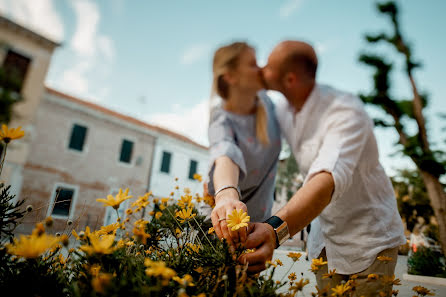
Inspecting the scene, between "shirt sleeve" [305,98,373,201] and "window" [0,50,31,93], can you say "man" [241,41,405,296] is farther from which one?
"window" [0,50,31,93]

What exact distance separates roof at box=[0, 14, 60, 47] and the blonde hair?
16085 millimetres

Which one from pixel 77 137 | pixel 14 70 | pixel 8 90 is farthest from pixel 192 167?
pixel 14 70

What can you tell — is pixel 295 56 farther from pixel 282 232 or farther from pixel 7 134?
pixel 7 134

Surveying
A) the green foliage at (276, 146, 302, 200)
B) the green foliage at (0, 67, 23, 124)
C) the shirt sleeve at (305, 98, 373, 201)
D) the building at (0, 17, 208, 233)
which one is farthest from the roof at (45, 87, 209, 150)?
the shirt sleeve at (305, 98, 373, 201)

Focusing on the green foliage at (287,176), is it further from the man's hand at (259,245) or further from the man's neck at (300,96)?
the man's hand at (259,245)

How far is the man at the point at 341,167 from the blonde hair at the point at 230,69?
226 mm

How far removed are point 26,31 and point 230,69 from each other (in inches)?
650

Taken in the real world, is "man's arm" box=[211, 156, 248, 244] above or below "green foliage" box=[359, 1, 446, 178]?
below

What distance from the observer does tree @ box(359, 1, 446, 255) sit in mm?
7238

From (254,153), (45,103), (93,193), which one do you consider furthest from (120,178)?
(254,153)

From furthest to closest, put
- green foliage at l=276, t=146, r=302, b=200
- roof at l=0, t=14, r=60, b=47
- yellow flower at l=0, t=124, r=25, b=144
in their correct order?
1. green foliage at l=276, t=146, r=302, b=200
2. roof at l=0, t=14, r=60, b=47
3. yellow flower at l=0, t=124, r=25, b=144

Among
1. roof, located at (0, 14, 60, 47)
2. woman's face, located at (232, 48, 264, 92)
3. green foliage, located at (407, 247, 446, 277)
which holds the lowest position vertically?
green foliage, located at (407, 247, 446, 277)

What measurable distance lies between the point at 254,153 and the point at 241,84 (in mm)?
447

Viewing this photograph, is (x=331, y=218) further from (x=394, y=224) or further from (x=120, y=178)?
(x=120, y=178)
